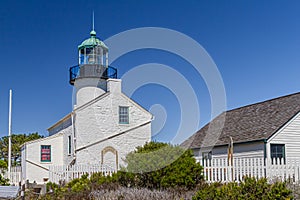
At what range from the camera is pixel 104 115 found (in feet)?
73.7

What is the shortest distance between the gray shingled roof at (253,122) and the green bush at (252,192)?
34.4 feet

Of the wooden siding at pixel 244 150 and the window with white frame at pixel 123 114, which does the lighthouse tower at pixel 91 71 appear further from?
the wooden siding at pixel 244 150

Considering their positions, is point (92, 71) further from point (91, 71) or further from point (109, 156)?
point (109, 156)

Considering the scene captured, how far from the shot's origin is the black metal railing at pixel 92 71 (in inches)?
939

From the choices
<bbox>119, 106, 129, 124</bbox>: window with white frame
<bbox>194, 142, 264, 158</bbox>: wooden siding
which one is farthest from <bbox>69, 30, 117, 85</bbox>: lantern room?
<bbox>194, 142, 264, 158</bbox>: wooden siding

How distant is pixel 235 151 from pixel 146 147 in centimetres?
808

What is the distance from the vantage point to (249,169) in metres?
14.2

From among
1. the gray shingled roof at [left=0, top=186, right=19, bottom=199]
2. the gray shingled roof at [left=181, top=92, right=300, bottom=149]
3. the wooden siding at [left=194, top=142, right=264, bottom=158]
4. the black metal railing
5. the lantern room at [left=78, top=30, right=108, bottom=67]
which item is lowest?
the gray shingled roof at [left=0, top=186, right=19, bottom=199]

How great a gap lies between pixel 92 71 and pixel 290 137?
1158 cm

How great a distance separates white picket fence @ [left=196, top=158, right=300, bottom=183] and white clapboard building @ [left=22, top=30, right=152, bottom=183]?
23.8ft

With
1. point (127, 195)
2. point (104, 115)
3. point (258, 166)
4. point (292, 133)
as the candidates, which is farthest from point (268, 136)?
point (127, 195)

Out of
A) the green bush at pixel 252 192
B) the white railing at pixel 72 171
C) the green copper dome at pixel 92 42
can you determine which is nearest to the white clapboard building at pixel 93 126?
the green copper dome at pixel 92 42

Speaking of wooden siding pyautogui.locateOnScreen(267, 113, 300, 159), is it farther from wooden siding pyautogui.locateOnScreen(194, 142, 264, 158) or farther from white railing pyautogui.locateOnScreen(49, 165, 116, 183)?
white railing pyautogui.locateOnScreen(49, 165, 116, 183)

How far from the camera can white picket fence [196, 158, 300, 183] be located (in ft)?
44.6
